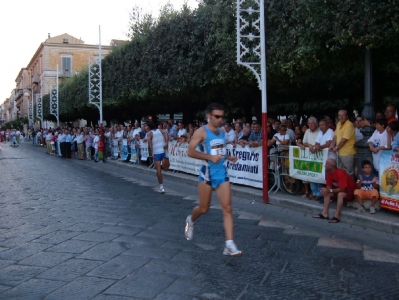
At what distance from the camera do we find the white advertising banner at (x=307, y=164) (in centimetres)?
962

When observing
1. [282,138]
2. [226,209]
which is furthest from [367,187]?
[226,209]

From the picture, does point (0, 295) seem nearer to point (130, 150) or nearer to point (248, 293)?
point (248, 293)

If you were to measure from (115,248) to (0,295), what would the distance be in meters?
1.85

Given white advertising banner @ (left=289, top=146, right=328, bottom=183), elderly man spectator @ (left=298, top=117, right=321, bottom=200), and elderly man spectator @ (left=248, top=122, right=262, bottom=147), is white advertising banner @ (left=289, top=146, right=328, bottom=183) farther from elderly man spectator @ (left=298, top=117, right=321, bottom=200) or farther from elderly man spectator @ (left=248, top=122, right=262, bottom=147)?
elderly man spectator @ (left=248, top=122, right=262, bottom=147)

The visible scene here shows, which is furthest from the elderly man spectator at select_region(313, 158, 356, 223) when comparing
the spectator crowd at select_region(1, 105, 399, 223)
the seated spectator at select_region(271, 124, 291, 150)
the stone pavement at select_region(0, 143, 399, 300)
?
the seated spectator at select_region(271, 124, 291, 150)

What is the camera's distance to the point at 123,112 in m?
36.8

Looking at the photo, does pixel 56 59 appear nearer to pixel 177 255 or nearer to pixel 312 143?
pixel 312 143

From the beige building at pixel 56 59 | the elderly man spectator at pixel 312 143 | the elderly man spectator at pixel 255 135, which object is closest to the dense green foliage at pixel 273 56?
the elderly man spectator at pixel 312 143

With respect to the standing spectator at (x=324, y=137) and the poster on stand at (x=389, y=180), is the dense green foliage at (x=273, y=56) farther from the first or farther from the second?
the poster on stand at (x=389, y=180)

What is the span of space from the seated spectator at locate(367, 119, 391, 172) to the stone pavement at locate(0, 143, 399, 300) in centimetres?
144

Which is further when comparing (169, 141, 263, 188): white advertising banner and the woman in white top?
(169, 141, 263, 188): white advertising banner

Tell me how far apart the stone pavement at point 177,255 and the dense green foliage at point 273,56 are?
3.80 meters

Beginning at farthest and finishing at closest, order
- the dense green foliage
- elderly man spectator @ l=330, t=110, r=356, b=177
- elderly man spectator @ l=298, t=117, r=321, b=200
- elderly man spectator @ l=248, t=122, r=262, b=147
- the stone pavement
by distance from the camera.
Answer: elderly man spectator @ l=248, t=122, r=262, b=147, elderly man spectator @ l=298, t=117, r=321, b=200, the dense green foliage, elderly man spectator @ l=330, t=110, r=356, b=177, the stone pavement

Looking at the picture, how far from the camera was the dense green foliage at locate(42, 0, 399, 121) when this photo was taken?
9.38 meters
